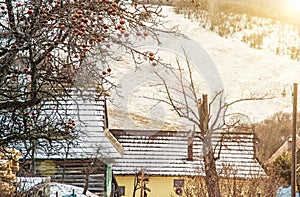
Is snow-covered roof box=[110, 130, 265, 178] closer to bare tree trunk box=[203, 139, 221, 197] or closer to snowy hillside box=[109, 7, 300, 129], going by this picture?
snowy hillside box=[109, 7, 300, 129]

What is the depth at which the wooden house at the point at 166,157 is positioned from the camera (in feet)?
20.3

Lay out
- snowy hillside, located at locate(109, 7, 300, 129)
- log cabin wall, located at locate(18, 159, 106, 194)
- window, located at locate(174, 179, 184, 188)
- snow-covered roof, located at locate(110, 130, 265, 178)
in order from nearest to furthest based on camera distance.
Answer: log cabin wall, located at locate(18, 159, 106, 194), snowy hillside, located at locate(109, 7, 300, 129), window, located at locate(174, 179, 184, 188), snow-covered roof, located at locate(110, 130, 265, 178)

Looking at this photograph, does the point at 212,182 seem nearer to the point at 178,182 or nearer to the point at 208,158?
the point at 208,158

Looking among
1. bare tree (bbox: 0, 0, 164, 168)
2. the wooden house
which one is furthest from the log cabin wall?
bare tree (bbox: 0, 0, 164, 168)

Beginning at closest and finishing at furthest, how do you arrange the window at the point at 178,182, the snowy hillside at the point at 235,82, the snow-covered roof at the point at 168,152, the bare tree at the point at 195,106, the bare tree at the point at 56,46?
the bare tree at the point at 56,46 < the bare tree at the point at 195,106 < the snowy hillside at the point at 235,82 < the window at the point at 178,182 < the snow-covered roof at the point at 168,152

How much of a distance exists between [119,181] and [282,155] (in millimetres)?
1897

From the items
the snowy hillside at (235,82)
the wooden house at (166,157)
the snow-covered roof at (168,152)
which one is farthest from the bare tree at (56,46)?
the snow-covered roof at (168,152)

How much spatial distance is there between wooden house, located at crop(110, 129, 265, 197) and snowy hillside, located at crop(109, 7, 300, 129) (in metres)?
0.17

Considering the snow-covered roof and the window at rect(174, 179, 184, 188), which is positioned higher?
the snow-covered roof

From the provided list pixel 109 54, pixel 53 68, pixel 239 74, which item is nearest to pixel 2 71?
pixel 53 68

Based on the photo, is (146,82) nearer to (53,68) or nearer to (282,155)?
(282,155)

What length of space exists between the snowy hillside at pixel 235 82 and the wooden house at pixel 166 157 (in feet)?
0.56

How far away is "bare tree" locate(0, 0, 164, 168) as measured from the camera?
114cm

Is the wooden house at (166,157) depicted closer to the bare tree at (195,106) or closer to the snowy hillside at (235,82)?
the snowy hillside at (235,82)
